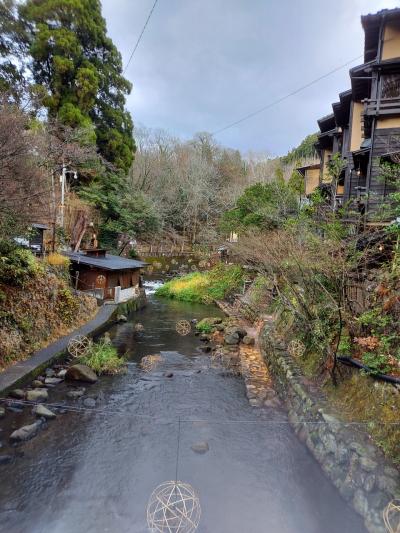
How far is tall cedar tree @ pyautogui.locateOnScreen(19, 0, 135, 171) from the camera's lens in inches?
783

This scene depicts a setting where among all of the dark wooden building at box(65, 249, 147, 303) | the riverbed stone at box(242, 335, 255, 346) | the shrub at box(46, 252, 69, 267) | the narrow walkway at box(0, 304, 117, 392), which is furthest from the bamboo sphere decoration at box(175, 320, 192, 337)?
the shrub at box(46, 252, 69, 267)

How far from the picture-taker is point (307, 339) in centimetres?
870

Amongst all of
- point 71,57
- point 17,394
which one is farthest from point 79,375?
point 71,57

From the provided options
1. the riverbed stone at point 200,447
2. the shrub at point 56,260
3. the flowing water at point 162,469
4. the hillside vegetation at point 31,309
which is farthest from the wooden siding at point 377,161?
the shrub at point 56,260

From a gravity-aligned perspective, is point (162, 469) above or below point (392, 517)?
below

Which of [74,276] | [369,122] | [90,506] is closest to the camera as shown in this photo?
[90,506]

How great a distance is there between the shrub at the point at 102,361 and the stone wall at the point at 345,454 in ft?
17.9

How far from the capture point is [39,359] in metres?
9.26

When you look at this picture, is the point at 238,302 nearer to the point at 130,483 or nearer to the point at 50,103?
the point at 130,483

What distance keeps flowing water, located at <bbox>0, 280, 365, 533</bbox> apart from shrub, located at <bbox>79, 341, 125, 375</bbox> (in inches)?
39.1

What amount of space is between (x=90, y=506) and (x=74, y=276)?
13.9 m

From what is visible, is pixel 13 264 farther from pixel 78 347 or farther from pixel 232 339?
pixel 232 339

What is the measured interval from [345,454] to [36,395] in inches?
273

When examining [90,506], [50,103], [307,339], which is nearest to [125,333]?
[307,339]
